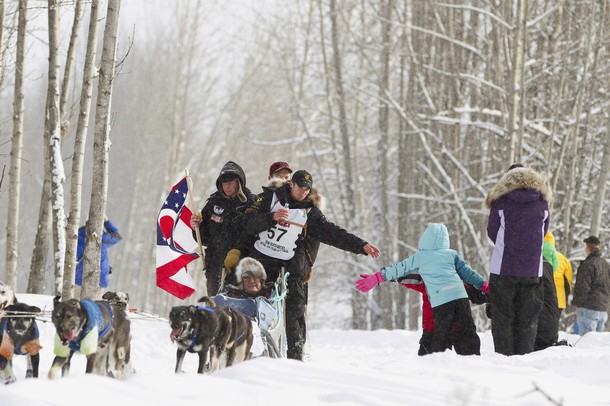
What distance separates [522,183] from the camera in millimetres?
8148

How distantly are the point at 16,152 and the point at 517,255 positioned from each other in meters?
8.19

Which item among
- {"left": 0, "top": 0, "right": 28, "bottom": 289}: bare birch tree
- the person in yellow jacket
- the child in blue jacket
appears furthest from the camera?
{"left": 0, "top": 0, "right": 28, "bottom": 289}: bare birch tree

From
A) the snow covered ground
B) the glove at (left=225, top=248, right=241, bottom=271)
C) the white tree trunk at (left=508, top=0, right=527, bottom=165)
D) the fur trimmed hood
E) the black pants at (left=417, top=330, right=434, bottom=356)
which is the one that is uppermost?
the white tree trunk at (left=508, top=0, right=527, bottom=165)

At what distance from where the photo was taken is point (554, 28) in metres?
19.8

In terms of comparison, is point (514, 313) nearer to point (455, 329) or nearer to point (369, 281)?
point (455, 329)

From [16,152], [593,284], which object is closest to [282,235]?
[593,284]

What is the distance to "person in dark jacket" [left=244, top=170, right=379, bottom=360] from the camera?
8.18m

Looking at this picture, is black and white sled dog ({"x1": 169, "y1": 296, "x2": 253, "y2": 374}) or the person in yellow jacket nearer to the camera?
black and white sled dog ({"x1": 169, "y1": 296, "x2": 253, "y2": 374})

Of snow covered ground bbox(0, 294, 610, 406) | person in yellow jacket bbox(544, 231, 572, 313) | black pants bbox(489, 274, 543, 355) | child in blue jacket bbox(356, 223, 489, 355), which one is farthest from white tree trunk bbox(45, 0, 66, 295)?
person in yellow jacket bbox(544, 231, 572, 313)

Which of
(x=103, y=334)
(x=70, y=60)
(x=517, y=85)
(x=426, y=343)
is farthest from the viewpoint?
Answer: (x=517, y=85)

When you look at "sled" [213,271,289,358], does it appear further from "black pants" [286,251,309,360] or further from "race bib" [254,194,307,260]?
"race bib" [254,194,307,260]

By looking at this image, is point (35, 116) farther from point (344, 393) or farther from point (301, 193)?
point (344, 393)

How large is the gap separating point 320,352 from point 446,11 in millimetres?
10273

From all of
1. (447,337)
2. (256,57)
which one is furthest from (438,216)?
(256,57)
